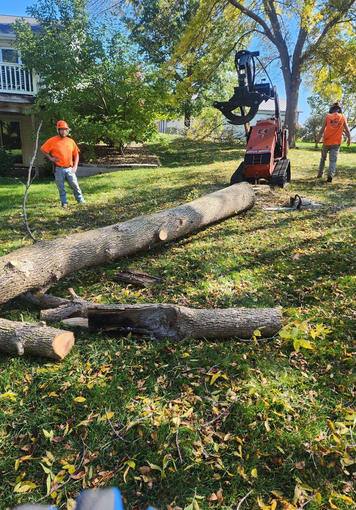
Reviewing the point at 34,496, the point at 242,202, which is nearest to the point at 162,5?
the point at 242,202

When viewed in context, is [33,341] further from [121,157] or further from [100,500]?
[121,157]

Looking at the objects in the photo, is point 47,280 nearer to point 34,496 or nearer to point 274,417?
point 34,496

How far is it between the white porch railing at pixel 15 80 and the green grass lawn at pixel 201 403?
1691 cm

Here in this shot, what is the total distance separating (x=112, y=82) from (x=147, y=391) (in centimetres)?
1409

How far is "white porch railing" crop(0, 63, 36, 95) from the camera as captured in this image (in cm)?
1697

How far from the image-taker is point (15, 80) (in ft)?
56.0

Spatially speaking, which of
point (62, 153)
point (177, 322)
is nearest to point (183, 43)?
point (62, 153)

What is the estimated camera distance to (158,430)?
94.8 inches

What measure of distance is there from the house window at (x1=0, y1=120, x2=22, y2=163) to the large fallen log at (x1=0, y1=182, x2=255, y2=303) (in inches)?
677

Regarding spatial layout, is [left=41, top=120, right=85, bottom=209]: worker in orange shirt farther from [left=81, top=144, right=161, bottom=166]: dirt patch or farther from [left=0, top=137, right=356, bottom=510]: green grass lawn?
[left=81, top=144, right=161, bottom=166]: dirt patch

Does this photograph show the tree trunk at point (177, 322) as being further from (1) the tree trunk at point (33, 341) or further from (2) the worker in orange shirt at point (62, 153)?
(2) the worker in orange shirt at point (62, 153)

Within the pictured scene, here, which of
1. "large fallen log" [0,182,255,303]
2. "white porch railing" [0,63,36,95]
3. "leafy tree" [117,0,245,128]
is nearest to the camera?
"large fallen log" [0,182,255,303]

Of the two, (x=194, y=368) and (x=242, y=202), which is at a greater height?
(x=242, y=202)

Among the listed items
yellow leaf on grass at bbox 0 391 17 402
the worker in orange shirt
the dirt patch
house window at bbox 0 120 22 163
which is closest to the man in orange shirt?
the worker in orange shirt
